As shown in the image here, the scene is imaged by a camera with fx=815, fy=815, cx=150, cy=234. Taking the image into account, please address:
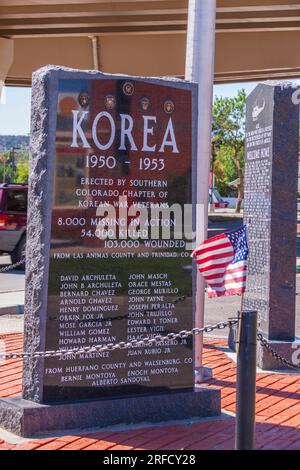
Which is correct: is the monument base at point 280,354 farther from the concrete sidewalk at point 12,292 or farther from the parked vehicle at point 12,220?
the parked vehicle at point 12,220

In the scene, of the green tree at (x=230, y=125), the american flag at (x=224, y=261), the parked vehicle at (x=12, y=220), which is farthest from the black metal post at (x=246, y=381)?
the green tree at (x=230, y=125)

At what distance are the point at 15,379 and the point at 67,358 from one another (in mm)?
1675

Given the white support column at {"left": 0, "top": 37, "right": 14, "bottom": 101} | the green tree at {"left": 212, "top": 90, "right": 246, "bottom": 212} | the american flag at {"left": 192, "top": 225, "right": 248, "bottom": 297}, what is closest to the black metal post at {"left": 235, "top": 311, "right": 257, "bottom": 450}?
the american flag at {"left": 192, "top": 225, "right": 248, "bottom": 297}

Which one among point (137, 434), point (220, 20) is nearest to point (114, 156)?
point (137, 434)

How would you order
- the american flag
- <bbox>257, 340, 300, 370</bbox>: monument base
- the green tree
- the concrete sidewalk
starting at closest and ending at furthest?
1. the american flag
2. <bbox>257, 340, 300, 370</bbox>: monument base
3. the concrete sidewalk
4. the green tree

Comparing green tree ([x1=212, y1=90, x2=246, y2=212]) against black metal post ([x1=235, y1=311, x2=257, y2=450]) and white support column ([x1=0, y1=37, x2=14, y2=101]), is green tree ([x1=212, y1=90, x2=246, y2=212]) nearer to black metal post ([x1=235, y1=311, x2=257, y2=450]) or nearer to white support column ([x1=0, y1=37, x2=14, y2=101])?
white support column ([x1=0, y1=37, x2=14, y2=101])

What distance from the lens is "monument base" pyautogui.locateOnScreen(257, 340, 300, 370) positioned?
795cm

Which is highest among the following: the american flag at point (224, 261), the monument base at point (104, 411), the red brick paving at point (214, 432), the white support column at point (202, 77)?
the white support column at point (202, 77)

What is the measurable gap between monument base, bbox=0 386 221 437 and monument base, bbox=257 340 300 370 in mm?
1780

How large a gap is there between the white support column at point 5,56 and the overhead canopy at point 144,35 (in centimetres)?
31

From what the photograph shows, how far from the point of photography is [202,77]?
7051 mm

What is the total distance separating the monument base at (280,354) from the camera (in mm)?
7949

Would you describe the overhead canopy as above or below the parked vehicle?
above

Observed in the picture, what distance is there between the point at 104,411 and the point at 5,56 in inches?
702
